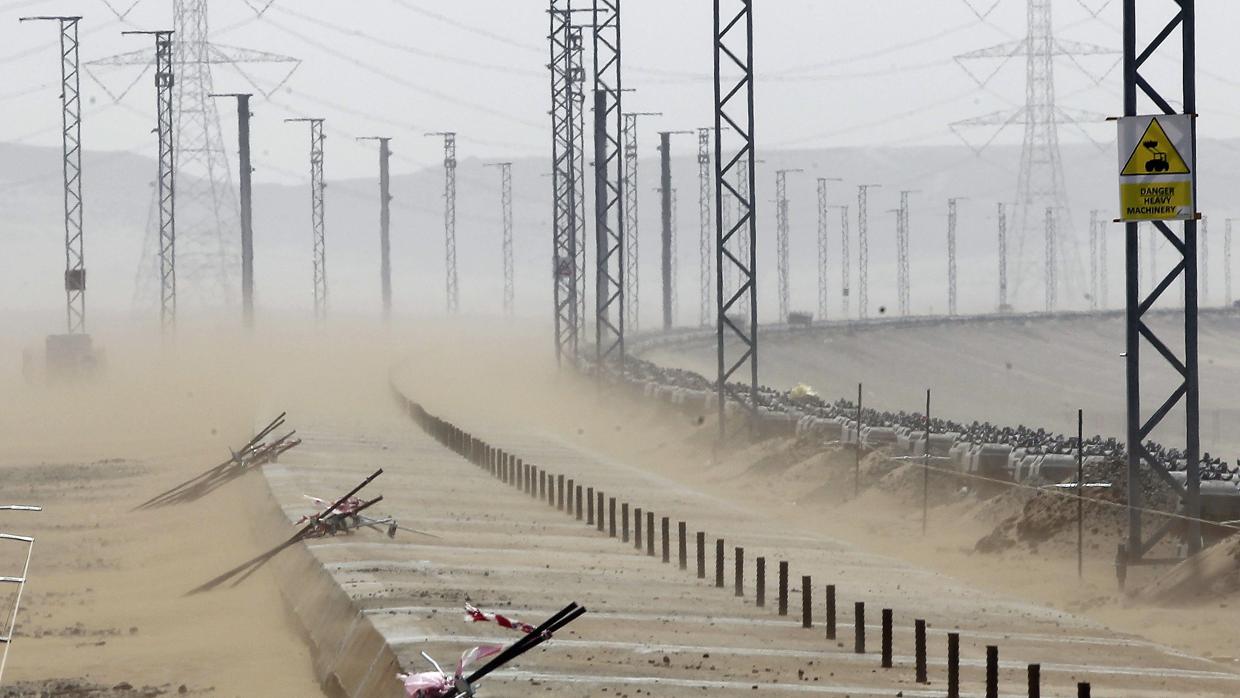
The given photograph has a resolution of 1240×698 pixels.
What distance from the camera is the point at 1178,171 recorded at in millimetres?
22203

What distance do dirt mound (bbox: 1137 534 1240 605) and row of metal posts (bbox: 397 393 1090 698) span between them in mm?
3958

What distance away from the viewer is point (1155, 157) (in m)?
22.4

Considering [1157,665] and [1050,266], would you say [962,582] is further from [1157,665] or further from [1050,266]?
[1050,266]

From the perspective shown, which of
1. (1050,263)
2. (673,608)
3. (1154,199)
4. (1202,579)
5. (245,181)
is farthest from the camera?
(1050,263)

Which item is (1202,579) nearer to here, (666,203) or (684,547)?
(684,547)

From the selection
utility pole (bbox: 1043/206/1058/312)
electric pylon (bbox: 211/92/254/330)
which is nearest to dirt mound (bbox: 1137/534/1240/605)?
electric pylon (bbox: 211/92/254/330)

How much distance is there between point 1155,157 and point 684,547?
6.69m

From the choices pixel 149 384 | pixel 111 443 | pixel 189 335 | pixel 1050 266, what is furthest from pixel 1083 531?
pixel 1050 266

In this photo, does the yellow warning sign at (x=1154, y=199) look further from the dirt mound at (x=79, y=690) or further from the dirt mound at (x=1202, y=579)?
the dirt mound at (x=79, y=690)

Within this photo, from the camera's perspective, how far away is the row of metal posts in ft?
46.1

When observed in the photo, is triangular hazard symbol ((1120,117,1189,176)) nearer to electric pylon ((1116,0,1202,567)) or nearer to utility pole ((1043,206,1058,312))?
electric pylon ((1116,0,1202,567))

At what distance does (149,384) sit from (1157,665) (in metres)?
52.2

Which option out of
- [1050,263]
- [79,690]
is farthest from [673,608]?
[1050,263]

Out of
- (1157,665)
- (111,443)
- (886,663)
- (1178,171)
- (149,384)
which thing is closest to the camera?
(886,663)
